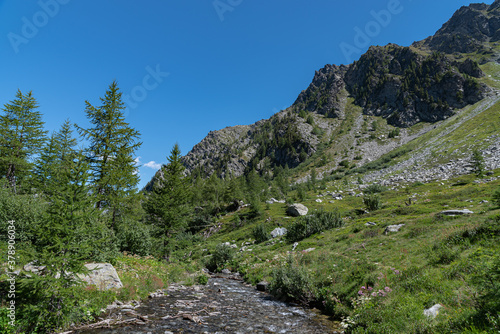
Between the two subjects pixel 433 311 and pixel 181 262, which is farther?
pixel 181 262

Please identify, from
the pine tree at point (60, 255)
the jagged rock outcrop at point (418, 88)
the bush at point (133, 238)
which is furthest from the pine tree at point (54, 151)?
the jagged rock outcrop at point (418, 88)

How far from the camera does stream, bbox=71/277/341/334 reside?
921 centimetres

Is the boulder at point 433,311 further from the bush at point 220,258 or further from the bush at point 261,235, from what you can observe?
the bush at point 261,235

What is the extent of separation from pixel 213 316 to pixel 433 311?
913 centimetres

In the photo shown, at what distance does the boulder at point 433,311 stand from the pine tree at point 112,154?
21.9m

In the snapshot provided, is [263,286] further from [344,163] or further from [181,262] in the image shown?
[344,163]

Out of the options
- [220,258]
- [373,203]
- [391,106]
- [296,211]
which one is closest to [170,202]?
[220,258]

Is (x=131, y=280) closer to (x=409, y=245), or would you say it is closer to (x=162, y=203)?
(x=162, y=203)

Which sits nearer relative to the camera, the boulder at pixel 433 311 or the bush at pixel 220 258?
the boulder at pixel 433 311

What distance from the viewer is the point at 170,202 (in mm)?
24906

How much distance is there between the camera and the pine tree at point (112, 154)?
20.2 metres

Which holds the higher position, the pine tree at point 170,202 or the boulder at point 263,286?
the pine tree at point 170,202

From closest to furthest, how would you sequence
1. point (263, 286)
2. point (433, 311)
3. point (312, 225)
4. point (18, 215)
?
point (433, 311) < point (18, 215) < point (263, 286) < point (312, 225)

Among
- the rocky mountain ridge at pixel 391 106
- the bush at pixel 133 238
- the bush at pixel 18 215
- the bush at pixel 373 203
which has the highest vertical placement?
the rocky mountain ridge at pixel 391 106
